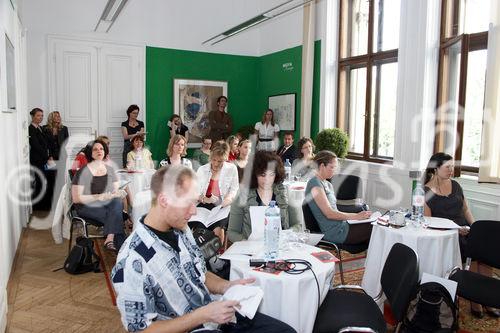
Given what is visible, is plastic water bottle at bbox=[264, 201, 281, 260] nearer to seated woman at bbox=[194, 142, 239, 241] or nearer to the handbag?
the handbag

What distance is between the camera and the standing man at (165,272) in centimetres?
160

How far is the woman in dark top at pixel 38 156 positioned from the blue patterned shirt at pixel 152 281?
5.92m

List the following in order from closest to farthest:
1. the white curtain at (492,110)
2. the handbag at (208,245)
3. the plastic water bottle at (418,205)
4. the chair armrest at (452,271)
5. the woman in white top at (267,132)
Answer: the handbag at (208,245), the chair armrest at (452,271), the plastic water bottle at (418,205), the white curtain at (492,110), the woman in white top at (267,132)

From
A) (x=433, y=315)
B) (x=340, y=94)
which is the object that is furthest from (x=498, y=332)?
(x=340, y=94)

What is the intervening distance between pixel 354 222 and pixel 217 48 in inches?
261

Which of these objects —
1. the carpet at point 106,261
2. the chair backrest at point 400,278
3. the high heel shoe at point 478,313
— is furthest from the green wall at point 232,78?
the chair backrest at point 400,278

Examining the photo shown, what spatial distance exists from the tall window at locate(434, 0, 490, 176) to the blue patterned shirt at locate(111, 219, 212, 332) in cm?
396

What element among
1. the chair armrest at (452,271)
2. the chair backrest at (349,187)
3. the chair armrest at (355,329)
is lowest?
the chair armrest at (452,271)

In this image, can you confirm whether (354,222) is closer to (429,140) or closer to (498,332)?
→ (498,332)

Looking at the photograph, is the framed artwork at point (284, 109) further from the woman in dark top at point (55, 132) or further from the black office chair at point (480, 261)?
the black office chair at point (480, 261)

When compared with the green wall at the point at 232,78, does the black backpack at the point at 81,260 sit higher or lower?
lower

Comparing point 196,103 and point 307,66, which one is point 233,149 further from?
point 196,103

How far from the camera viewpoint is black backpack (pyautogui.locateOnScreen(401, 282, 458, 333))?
2.68 m

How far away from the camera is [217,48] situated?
30.4 ft
